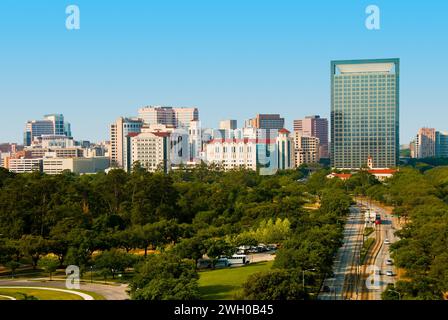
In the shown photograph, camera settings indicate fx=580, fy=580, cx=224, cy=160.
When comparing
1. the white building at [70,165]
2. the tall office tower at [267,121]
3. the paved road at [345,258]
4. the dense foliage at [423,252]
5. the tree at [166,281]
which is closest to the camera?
the tree at [166,281]

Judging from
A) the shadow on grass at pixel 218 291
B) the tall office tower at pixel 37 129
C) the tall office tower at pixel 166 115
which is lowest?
the shadow on grass at pixel 218 291

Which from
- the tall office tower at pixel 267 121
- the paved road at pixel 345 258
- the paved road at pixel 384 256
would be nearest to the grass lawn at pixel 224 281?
the paved road at pixel 345 258

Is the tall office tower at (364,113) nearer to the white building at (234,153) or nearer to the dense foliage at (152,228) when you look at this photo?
the white building at (234,153)

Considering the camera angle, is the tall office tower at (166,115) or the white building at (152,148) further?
the tall office tower at (166,115)

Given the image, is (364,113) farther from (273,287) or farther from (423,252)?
(273,287)

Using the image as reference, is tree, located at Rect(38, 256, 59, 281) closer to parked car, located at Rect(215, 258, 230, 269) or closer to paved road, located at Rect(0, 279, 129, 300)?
paved road, located at Rect(0, 279, 129, 300)
